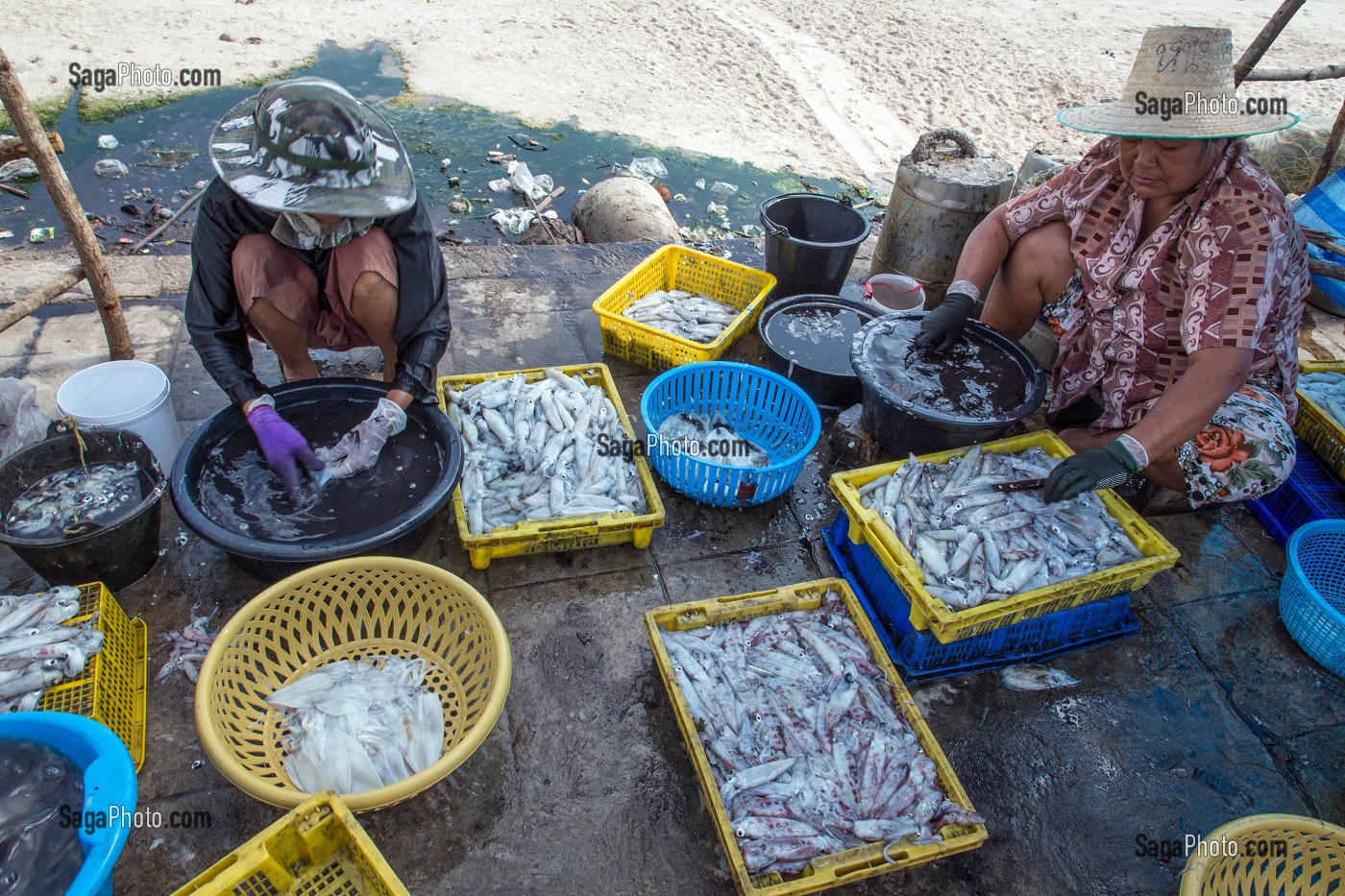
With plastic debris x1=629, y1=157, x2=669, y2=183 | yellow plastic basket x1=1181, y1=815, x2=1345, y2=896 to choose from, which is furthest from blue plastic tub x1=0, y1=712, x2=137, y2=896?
plastic debris x1=629, y1=157, x2=669, y2=183

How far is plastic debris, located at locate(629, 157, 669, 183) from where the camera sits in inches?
298

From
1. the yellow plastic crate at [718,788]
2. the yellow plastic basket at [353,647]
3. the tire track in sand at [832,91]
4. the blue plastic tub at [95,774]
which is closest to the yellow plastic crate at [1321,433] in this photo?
the yellow plastic crate at [718,788]

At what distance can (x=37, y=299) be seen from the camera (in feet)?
11.0

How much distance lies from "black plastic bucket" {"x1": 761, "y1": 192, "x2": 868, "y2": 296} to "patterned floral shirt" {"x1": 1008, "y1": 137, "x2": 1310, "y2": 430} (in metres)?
1.08

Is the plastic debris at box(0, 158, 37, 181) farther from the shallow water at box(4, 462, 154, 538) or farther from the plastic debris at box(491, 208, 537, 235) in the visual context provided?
the shallow water at box(4, 462, 154, 538)

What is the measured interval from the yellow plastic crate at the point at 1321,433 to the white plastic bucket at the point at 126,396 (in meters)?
5.20

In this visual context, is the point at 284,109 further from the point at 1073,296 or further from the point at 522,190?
the point at 522,190

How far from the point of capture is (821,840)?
217 centimetres

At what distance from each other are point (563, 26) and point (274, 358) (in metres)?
8.36

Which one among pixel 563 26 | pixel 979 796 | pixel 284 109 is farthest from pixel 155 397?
pixel 563 26

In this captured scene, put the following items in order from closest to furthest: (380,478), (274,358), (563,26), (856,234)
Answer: (380,478) → (274,358) → (856,234) → (563,26)

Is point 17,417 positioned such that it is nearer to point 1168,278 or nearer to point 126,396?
point 126,396

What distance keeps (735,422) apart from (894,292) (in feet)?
5.26

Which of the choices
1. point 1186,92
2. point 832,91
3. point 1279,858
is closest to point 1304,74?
point 1186,92
